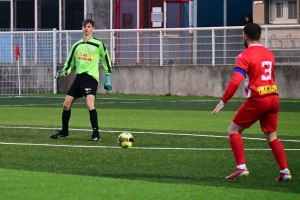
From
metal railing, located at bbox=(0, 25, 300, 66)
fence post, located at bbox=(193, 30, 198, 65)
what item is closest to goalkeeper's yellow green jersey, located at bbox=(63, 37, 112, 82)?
metal railing, located at bbox=(0, 25, 300, 66)

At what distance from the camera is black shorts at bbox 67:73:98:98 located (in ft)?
52.3

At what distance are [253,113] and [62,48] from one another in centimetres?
2287

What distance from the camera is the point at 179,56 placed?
30750 millimetres

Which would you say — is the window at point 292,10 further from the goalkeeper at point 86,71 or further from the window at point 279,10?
the goalkeeper at point 86,71

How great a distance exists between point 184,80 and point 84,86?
14478 millimetres

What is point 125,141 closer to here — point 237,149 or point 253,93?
point 237,149

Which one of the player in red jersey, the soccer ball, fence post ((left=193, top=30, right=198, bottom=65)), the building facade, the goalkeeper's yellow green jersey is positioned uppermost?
the building facade

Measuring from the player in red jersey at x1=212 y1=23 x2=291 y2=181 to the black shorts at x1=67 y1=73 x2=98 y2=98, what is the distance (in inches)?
229

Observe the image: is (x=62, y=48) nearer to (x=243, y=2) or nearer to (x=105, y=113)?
(x=243, y=2)

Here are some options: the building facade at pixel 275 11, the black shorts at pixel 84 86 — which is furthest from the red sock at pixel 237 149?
the building facade at pixel 275 11

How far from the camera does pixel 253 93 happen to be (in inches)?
407

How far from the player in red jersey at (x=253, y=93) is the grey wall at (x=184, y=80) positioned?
705 inches

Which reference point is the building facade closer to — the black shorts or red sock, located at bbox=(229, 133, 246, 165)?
the black shorts

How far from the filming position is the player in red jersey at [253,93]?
33.6ft
